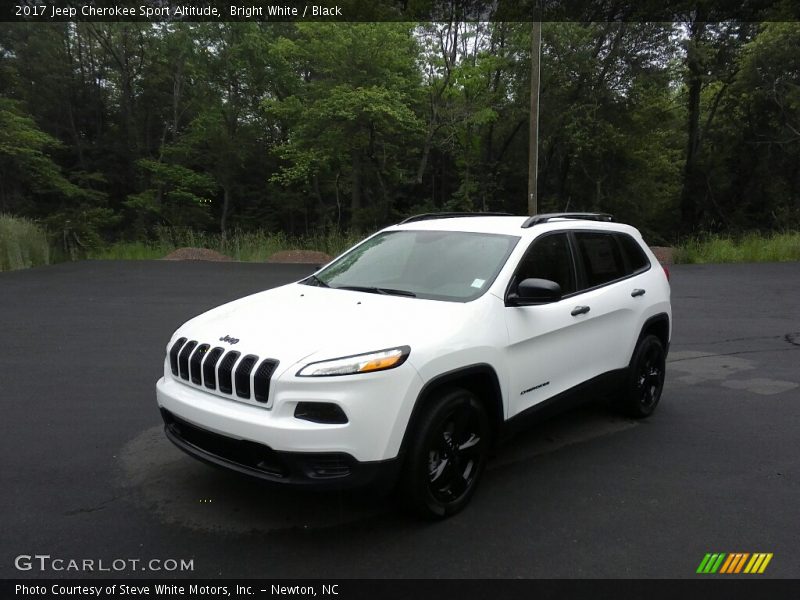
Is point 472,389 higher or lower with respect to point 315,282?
lower

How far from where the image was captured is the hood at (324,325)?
3232 millimetres

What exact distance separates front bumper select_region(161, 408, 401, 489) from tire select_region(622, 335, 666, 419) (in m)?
2.80

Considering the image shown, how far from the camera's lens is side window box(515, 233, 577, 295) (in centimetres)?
427

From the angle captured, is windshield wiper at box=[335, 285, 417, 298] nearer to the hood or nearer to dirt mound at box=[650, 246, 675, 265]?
the hood

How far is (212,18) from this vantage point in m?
33.6

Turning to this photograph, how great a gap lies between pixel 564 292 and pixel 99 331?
7.14 m

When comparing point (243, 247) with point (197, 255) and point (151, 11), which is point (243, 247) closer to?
point (197, 255)

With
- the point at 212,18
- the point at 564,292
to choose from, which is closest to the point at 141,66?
the point at 212,18

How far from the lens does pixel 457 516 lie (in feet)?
11.9

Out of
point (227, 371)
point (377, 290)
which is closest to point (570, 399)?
point (377, 290)

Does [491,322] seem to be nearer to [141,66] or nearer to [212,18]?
[212,18]

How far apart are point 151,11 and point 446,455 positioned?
37684 millimetres

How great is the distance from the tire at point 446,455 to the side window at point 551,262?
3.43 ft

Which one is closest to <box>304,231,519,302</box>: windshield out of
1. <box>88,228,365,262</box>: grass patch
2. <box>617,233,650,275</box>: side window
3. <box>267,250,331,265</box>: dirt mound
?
<box>617,233,650,275</box>: side window
